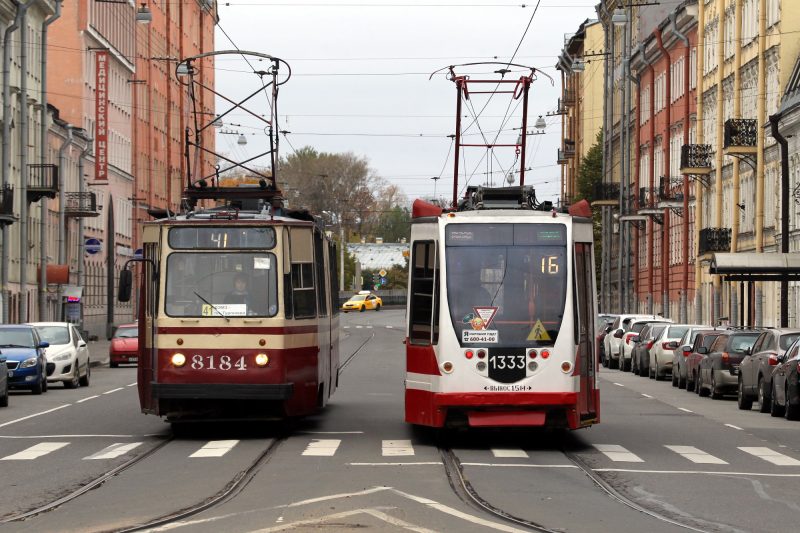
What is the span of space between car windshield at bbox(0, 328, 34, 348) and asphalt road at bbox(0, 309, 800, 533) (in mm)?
5972

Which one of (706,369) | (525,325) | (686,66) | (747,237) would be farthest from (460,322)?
(686,66)

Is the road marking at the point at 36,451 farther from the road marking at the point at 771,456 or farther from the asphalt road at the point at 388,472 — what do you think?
the road marking at the point at 771,456

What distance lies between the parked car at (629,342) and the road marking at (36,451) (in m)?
30.5

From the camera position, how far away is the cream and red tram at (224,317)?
21469mm

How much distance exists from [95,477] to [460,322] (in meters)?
5.08

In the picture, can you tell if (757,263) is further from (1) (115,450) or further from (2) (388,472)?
(2) (388,472)

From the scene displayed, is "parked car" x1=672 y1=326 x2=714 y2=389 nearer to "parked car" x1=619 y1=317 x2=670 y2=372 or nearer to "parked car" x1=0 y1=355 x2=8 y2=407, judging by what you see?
"parked car" x1=619 y1=317 x2=670 y2=372

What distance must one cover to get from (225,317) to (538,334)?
3915mm

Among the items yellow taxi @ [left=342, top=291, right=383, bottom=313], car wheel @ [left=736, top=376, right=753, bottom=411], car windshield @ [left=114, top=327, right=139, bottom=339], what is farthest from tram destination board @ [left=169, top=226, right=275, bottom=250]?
yellow taxi @ [left=342, top=291, right=383, bottom=313]

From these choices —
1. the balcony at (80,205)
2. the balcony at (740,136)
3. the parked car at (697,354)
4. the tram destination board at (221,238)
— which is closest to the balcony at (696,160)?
the balcony at (740,136)

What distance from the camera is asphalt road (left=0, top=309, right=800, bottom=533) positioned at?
13.4 meters

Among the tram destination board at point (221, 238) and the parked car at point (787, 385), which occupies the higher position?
the tram destination board at point (221, 238)

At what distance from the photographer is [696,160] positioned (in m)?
66.6

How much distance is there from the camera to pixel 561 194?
118062mm
